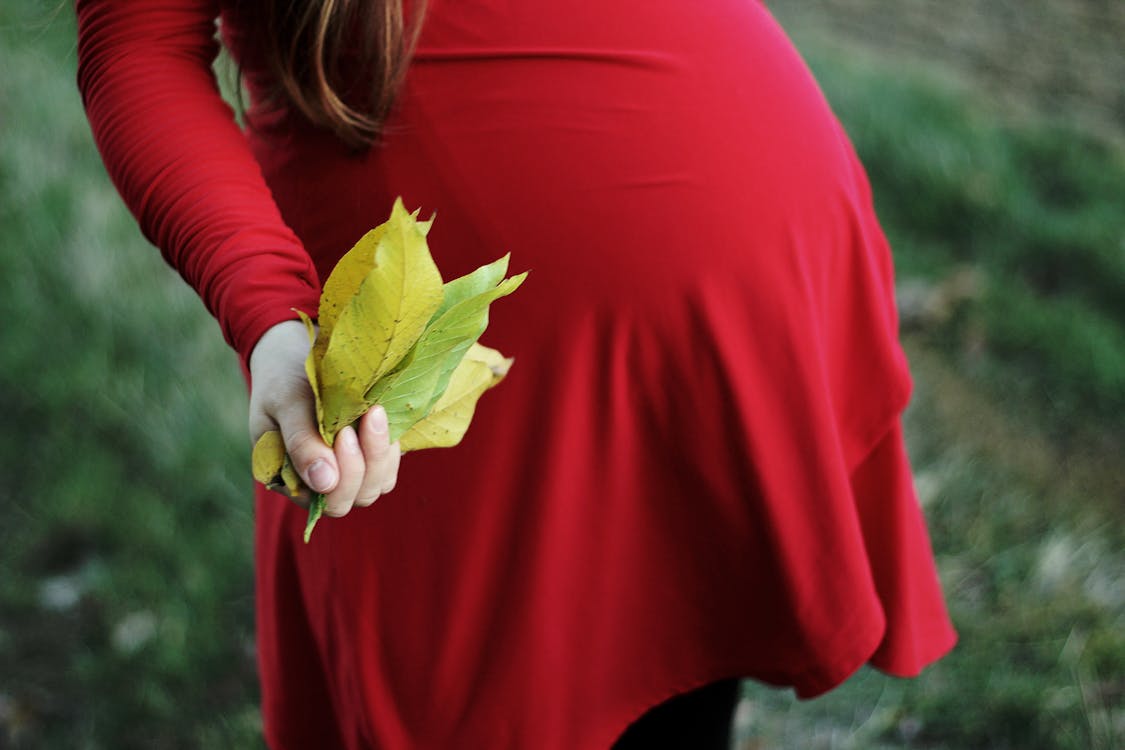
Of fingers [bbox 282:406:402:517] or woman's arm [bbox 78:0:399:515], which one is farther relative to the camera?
woman's arm [bbox 78:0:399:515]

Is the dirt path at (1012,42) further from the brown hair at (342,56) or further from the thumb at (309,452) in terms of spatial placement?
the thumb at (309,452)

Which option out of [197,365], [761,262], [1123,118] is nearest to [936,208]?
[1123,118]

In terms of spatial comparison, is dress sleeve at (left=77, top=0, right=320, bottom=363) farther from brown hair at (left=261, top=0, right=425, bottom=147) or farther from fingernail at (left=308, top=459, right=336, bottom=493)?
fingernail at (left=308, top=459, right=336, bottom=493)

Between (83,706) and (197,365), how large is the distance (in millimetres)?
949

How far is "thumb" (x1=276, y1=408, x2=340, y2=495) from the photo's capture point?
67 centimetres

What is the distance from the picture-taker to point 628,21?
92 cm

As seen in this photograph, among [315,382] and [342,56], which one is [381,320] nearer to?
[315,382]

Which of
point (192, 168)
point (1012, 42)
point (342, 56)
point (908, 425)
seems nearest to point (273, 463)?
point (192, 168)

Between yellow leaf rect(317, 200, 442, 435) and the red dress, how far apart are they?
0.49 feet

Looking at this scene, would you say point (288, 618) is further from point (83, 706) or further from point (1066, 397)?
point (1066, 397)

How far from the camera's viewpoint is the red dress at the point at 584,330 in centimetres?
88

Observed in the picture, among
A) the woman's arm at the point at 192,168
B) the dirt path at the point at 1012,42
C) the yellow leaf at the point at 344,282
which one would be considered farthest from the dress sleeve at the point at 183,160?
the dirt path at the point at 1012,42

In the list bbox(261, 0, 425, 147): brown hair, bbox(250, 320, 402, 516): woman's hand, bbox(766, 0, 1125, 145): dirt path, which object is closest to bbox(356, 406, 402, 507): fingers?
bbox(250, 320, 402, 516): woman's hand

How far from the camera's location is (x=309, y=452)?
2.22 ft
